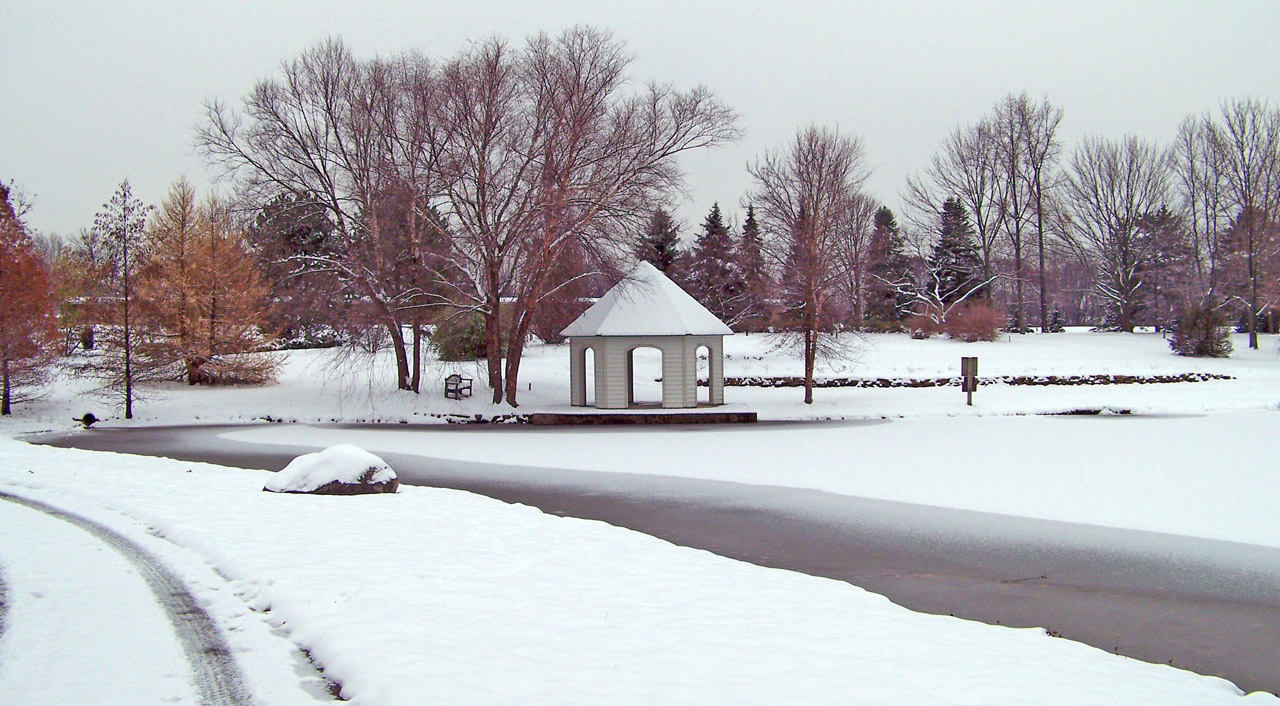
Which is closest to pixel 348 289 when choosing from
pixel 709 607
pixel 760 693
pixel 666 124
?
pixel 666 124

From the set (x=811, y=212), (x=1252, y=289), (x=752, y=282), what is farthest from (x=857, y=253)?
(x=1252, y=289)

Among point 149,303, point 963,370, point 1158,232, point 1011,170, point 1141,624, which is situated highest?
point 1011,170

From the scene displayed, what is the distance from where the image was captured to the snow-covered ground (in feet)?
17.3

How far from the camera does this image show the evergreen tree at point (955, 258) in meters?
49.7

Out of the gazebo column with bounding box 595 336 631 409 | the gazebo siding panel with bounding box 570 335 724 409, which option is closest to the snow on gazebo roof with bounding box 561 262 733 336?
the gazebo siding panel with bounding box 570 335 724 409

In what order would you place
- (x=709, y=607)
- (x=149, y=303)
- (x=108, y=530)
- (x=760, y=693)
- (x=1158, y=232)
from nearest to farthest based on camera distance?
(x=760, y=693) → (x=709, y=607) → (x=108, y=530) → (x=149, y=303) → (x=1158, y=232)

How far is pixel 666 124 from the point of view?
28219mm

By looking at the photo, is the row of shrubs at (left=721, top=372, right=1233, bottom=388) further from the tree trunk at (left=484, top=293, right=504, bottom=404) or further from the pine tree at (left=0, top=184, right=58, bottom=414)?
the pine tree at (left=0, top=184, right=58, bottom=414)

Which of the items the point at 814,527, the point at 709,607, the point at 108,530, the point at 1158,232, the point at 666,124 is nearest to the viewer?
the point at 709,607

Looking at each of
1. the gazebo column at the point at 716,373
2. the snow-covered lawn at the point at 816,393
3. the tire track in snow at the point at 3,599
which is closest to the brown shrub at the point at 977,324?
the snow-covered lawn at the point at 816,393

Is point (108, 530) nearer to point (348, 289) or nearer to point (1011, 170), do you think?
point (348, 289)

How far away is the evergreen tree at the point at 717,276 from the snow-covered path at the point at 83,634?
134 feet

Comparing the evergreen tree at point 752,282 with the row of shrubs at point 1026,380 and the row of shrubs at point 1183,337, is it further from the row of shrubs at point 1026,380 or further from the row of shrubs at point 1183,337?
the row of shrubs at point 1183,337

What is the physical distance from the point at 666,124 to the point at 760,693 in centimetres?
2500
